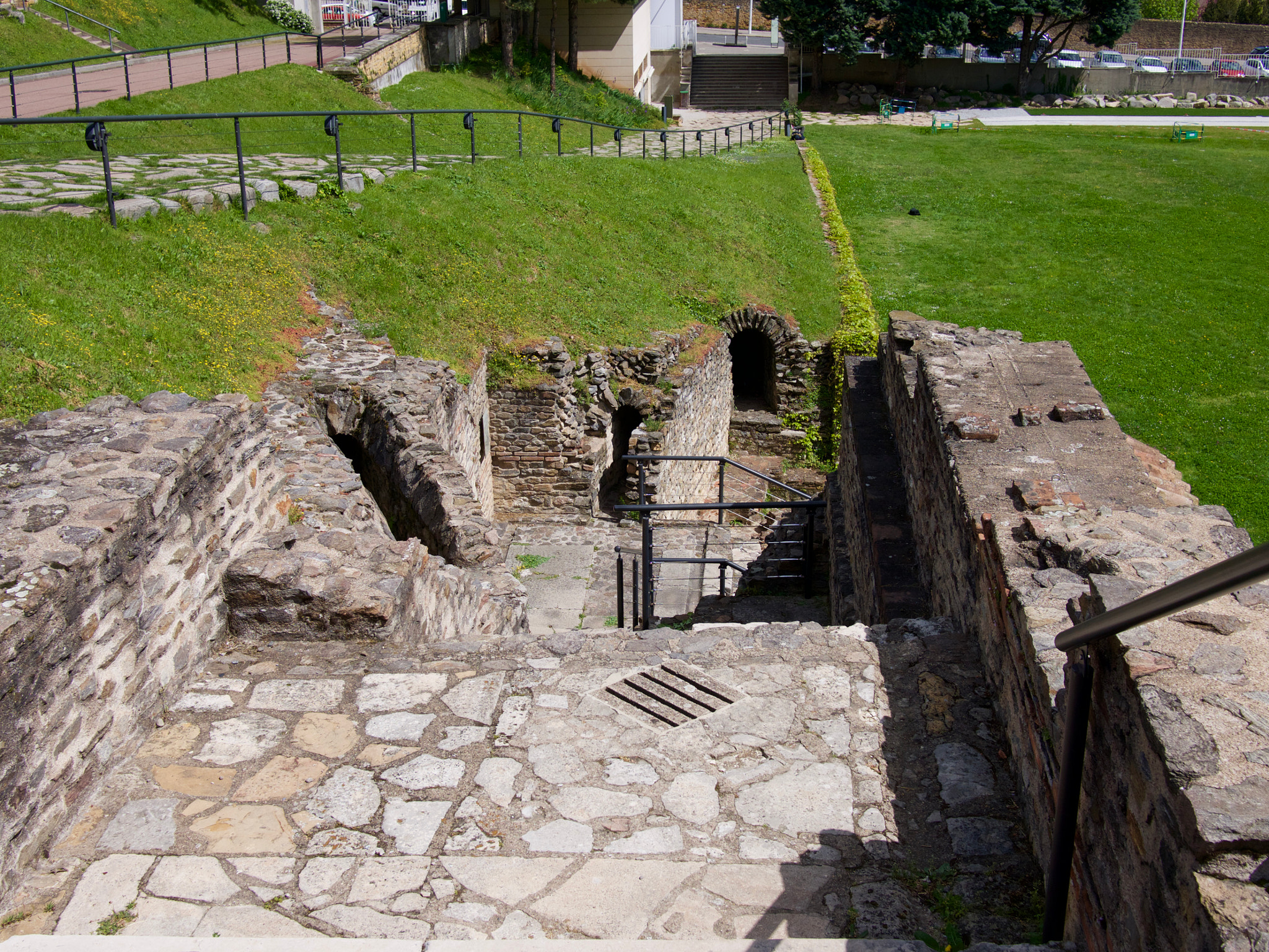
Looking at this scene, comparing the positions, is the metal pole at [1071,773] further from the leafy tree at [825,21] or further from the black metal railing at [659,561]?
the leafy tree at [825,21]

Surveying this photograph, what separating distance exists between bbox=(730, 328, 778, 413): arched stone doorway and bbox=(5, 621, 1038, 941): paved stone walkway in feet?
46.7

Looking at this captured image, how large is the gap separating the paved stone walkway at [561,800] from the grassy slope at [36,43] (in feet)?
66.8

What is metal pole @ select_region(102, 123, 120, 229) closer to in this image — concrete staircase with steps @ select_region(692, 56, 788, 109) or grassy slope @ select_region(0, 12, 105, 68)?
grassy slope @ select_region(0, 12, 105, 68)

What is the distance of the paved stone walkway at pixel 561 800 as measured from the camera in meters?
3.86

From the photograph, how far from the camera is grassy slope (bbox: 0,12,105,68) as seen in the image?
21.0 m

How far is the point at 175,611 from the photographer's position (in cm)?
511

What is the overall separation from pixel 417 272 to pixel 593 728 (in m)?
10.5

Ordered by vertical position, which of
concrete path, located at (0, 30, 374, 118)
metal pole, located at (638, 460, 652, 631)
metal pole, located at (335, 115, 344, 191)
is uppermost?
concrete path, located at (0, 30, 374, 118)

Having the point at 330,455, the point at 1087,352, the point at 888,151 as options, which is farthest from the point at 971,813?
the point at 888,151

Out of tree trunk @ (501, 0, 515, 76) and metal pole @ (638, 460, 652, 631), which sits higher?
tree trunk @ (501, 0, 515, 76)

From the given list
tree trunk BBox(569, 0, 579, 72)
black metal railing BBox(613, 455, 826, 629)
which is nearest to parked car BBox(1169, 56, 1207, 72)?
tree trunk BBox(569, 0, 579, 72)

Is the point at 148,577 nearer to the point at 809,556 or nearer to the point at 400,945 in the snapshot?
the point at 400,945

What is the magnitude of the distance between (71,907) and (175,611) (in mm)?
1612

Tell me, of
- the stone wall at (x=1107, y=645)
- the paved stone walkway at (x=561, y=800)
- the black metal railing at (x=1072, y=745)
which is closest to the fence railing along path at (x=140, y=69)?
the paved stone walkway at (x=561, y=800)
